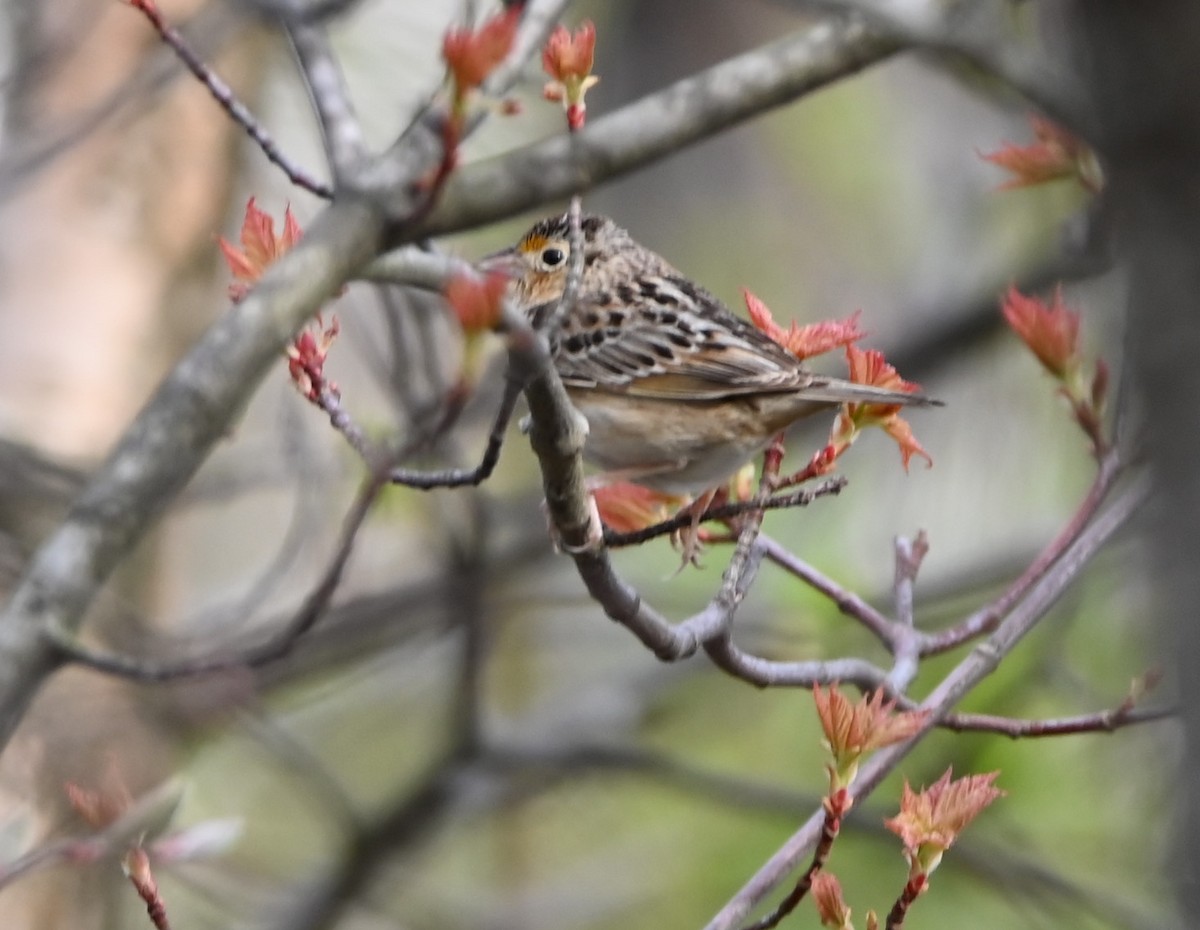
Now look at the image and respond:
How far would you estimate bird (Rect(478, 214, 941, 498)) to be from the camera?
3137 mm

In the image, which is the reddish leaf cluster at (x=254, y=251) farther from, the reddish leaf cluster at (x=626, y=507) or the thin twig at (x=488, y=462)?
the reddish leaf cluster at (x=626, y=507)

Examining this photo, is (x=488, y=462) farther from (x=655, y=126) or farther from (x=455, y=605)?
(x=455, y=605)

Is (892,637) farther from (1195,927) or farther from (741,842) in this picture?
(741,842)

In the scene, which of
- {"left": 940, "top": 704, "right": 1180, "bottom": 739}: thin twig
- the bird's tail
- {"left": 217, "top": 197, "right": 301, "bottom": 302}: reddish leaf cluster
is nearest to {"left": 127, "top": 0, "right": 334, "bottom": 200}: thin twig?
{"left": 217, "top": 197, "right": 301, "bottom": 302}: reddish leaf cluster

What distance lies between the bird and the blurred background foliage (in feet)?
1.90

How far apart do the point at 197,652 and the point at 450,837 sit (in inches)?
93.4

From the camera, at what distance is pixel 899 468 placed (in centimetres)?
696

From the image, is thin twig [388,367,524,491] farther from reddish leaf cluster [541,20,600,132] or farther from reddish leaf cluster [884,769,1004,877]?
reddish leaf cluster [884,769,1004,877]

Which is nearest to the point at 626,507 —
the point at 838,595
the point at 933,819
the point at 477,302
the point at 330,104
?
the point at 838,595

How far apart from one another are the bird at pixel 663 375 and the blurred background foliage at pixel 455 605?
0.58 meters

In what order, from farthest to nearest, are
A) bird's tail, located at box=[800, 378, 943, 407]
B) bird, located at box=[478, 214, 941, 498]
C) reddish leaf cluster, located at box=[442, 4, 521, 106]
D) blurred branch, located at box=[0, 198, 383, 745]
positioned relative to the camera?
bird, located at box=[478, 214, 941, 498], bird's tail, located at box=[800, 378, 943, 407], reddish leaf cluster, located at box=[442, 4, 521, 106], blurred branch, located at box=[0, 198, 383, 745]

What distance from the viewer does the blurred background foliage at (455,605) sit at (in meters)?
4.38

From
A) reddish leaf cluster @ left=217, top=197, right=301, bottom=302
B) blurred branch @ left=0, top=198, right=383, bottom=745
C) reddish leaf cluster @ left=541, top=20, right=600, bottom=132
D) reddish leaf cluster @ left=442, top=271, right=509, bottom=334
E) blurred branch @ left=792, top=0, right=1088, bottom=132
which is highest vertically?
blurred branch @ left=0, top=198, right=383, bottom=745

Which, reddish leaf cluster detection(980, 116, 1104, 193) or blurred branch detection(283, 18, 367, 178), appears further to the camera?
reddish leaf cluster detection(980, 116, 1104, 193)
